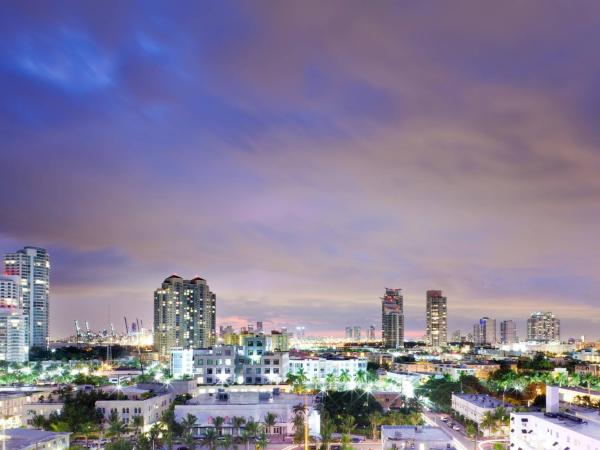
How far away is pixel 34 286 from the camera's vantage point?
526ft

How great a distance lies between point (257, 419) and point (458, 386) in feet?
85.8

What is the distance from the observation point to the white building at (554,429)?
32062mm

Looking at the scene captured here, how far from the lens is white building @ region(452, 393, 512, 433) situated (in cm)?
4976

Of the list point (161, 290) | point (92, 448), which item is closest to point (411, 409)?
point (92, 448)

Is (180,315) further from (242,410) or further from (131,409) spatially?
(242,410)

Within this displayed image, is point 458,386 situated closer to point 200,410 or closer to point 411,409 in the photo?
point 411,409

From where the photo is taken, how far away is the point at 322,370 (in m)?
90.8

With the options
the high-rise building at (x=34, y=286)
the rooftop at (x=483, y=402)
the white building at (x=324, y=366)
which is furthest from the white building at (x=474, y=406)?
the high-rise building at (x=34, y=286)

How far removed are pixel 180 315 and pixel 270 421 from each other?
122 m

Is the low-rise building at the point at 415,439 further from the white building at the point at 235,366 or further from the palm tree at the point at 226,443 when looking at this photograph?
the white building at the point at 235,366

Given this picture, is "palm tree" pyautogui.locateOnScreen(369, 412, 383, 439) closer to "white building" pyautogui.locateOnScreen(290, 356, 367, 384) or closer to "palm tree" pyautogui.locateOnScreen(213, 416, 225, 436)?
"palm tree" pyautogui.locateOnScreen(213, 416, 225, 436)

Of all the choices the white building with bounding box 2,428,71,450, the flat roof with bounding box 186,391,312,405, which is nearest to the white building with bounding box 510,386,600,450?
the flat roof with bounding box 186,391,312,405

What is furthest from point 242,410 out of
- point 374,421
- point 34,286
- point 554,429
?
point 34,286

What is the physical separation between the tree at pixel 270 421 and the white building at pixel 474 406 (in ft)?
49.8
